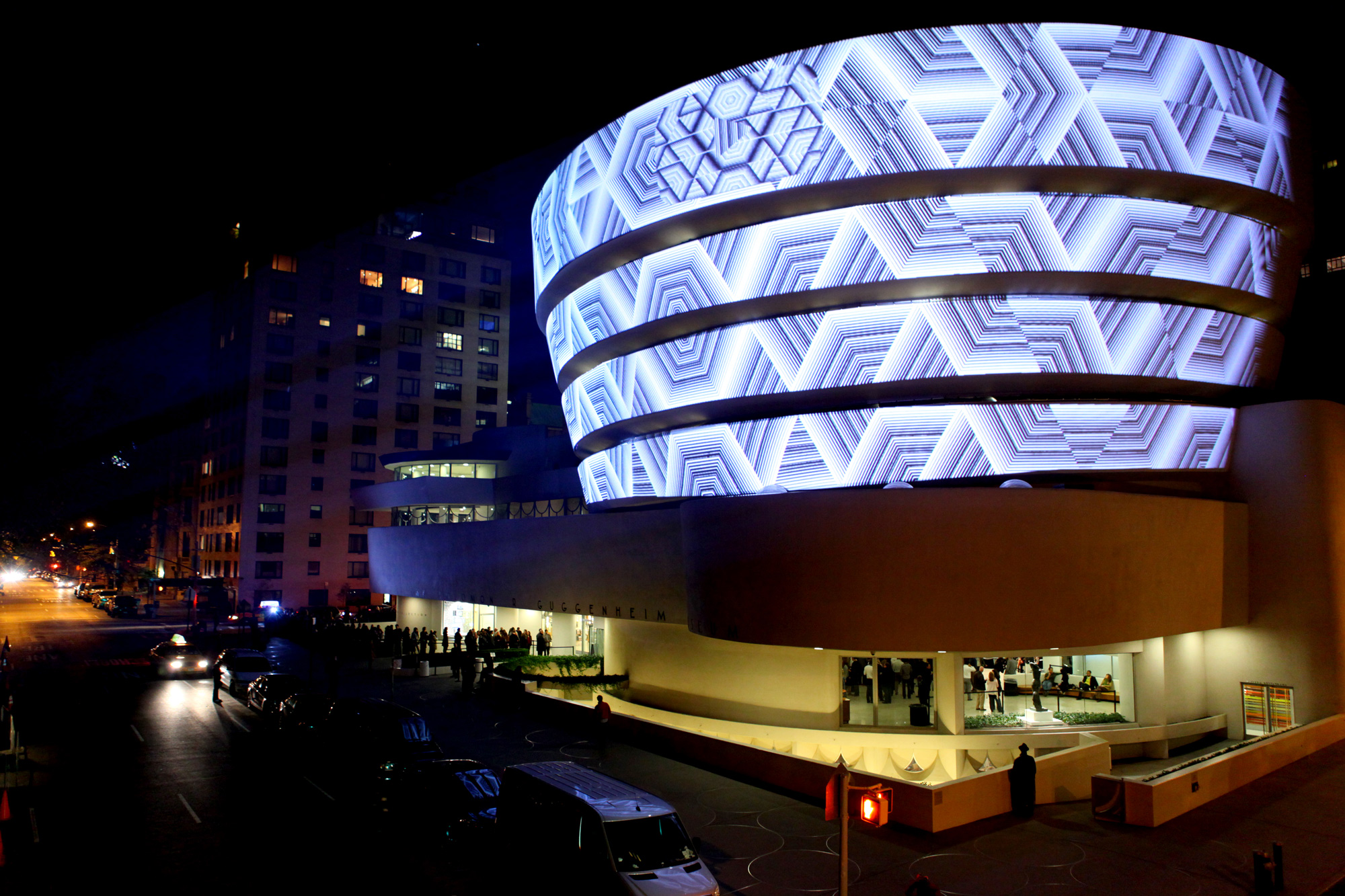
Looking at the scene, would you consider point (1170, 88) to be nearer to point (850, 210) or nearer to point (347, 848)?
point (850, 210)

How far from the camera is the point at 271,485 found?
242 ft

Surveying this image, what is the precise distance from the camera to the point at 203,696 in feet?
103

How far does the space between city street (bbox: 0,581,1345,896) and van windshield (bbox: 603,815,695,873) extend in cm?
119

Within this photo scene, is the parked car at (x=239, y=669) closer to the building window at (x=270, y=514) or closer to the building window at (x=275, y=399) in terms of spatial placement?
the building window at (x=270, y=514)

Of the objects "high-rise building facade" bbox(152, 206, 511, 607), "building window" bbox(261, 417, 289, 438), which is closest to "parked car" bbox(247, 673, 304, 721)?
"high-rise building facade" bbox(152, 206, 511, 607)

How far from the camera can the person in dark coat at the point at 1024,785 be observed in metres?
16.6

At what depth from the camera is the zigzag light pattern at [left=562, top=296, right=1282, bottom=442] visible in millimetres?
24812

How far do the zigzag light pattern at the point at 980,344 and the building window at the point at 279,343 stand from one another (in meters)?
58.6

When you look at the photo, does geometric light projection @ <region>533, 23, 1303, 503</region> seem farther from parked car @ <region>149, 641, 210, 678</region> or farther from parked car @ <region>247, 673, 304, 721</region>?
parked car @ <region>149, 641, 210, 678</region>

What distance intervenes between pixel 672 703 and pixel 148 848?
17145 mm

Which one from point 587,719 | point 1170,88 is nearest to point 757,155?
point 1170,88

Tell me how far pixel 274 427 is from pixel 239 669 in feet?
159

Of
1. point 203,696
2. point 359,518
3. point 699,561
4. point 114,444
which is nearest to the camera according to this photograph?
point 699,561

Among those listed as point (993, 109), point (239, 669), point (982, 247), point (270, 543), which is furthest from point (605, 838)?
point (270, 543)
